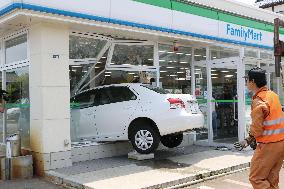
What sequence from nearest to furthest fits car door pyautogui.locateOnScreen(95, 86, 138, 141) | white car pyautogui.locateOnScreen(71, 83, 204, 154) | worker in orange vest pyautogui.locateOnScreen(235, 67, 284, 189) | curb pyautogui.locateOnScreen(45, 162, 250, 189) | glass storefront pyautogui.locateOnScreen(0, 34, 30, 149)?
1. worker in orange vest pyautogui.locateOnScreen(235, 67, 284, 189)
2. curb pyautogui.locateOnScreen(45, 162, 250, 189)
3. white car pyautogui.locateOnScreen(71, 83, 204, 154)
4. glass storefront pyautogui.locateOnScreen(0, 34, 30, 149)
5. car door pyautogui.locateOnScreen(95, 86, 138, 141)

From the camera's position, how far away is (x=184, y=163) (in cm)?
847

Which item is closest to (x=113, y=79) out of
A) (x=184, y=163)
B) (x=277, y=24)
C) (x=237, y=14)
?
(x=184, y=163)

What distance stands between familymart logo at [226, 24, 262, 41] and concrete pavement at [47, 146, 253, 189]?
406cm

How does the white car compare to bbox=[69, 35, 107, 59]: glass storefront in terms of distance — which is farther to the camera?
bbox=[69, 35, 107, 59]: glass storefront

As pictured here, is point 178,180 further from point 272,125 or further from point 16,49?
point 16,49

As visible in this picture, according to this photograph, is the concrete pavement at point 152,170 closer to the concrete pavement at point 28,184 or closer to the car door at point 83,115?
the concrete pavement at point 28,184

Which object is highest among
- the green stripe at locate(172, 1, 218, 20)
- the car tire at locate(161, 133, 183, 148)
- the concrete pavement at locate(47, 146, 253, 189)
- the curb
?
the green stripe at locate(172, 1, 218, 20)

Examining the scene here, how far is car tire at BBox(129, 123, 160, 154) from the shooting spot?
856 centimetres

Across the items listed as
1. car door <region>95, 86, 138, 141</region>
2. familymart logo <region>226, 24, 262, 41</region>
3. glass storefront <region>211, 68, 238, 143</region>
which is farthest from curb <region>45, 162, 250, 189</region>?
familymart logo <region>226, 24, 262, 41</region>

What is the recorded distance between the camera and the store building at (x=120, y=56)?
7.90 m

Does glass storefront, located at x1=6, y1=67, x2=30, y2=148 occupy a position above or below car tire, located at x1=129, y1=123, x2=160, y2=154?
above

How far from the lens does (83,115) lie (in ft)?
31.6

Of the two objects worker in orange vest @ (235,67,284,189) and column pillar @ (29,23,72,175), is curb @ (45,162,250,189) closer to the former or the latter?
column pillar @ (29,23,72,175)

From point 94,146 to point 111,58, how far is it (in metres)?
2.42
